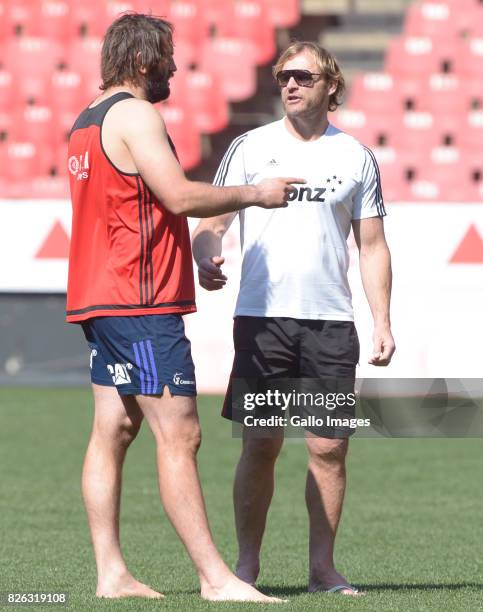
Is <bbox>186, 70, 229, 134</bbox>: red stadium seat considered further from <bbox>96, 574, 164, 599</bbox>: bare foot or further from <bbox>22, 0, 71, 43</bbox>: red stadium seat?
<bbox>96, 574, 164, 599</bbox>: bare foot

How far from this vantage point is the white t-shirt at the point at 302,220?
473cm

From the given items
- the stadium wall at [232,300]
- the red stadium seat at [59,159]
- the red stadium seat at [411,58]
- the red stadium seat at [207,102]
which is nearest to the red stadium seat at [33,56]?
the red stadium seat at [59,159]

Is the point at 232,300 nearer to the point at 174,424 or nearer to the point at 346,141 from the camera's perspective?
the point at 346,141

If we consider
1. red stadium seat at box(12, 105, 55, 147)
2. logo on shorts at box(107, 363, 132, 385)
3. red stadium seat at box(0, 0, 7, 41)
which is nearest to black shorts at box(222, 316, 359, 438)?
logo on shorts at box(107, 363, 132, 385)

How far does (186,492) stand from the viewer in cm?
429

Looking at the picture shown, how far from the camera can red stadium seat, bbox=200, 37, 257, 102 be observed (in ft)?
53.3

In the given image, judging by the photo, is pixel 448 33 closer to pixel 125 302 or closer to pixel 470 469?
pixel 470 469

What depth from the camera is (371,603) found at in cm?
435

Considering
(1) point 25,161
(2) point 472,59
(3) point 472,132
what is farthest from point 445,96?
(1) point 25,161

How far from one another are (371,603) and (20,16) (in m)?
14.4

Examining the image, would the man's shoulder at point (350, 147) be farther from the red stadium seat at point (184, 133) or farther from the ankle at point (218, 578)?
the red stadium seat at point (184, 133)

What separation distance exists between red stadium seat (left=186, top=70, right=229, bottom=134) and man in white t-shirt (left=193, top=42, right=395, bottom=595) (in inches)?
439

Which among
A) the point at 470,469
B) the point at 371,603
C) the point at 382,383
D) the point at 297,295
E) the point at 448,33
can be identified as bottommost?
the point at 470,469

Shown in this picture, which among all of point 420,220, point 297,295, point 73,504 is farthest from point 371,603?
point 420,220
